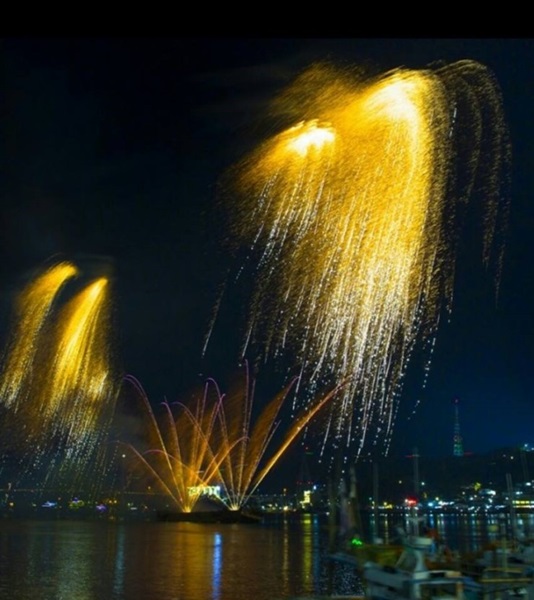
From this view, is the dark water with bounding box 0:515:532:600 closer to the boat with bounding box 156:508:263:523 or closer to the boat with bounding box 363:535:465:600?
the boat with bounding box 363:535:465:600

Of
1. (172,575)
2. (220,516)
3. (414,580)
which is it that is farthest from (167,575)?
(220,516)

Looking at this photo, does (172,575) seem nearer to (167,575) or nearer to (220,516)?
(167,575)

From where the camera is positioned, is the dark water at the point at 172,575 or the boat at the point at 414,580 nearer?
the boat at the point at 414,580

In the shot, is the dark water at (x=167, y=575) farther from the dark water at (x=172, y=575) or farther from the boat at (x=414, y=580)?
the boat at (x=414, y=580)

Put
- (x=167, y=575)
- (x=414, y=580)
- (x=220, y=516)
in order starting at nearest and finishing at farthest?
(x=414, y=580)
(x=167, y=575)
(x=220, y=516)

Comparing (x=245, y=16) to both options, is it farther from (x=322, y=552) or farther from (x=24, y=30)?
(x=322, y=552)

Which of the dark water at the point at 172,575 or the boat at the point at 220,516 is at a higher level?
the boat at the point at 220,516

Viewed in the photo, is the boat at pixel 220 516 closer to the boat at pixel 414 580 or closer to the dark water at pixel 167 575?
the dark water at pixel 167 575

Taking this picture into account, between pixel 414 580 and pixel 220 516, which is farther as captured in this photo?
pixel 220 516

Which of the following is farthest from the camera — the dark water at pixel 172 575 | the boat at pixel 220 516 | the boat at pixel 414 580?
the boat at pixel 220 516

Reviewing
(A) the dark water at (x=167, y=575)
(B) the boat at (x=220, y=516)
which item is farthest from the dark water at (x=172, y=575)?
(B) the boat at (x=220, y=516)

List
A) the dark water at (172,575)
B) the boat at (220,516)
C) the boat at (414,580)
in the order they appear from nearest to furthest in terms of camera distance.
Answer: the boat at (414,580), the dark water at (172,575), the boat at (220,516)

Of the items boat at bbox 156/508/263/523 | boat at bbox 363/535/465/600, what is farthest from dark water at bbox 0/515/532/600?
boat at bbox 156/508/263/523

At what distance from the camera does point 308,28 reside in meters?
5.12
